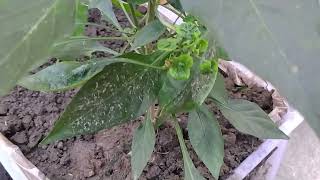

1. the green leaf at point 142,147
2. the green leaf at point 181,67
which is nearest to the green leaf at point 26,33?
the green leaf at point 181,67

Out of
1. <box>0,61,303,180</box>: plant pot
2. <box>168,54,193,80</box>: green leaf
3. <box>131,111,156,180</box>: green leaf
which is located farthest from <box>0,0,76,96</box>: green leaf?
<box>0,61,303,180</box>: plant pot

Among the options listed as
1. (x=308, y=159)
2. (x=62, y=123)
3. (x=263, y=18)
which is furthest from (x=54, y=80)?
(x=308, y=159)

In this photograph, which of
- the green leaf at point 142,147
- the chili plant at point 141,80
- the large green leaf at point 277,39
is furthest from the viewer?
the green leaf at point 142,147

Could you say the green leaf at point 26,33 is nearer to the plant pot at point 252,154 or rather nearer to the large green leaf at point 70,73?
the large green leaf at point 70,73

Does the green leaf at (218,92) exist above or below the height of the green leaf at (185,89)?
below

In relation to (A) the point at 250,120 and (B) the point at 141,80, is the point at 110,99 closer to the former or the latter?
(B) the point at 141,80

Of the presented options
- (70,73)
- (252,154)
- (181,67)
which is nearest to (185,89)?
(181,67)

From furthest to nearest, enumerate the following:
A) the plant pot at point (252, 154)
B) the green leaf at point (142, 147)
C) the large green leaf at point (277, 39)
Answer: the plant pot at point (252, 154), the green leaf at point (142, 147), the large green leaf at point (277, 39)
